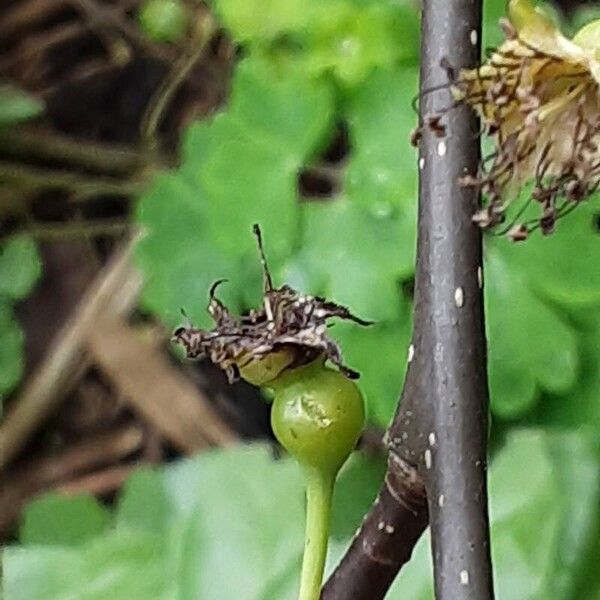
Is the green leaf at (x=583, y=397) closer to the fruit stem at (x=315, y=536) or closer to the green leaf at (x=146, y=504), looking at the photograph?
the green leaf at (x=146, y=504)

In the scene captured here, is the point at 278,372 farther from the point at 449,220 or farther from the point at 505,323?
the point at 505,323

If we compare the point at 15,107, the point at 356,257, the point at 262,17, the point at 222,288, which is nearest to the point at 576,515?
the point at 356,257

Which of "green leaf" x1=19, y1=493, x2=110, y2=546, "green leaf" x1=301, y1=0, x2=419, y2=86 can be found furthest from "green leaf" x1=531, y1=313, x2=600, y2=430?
"green leaf" x1=19, y1=493, x2=110, y2=546

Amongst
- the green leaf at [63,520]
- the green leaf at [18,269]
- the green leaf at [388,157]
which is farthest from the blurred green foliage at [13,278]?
the green leaf at [388,157]

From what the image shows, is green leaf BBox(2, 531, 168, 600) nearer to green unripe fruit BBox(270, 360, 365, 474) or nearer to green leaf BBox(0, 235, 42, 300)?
green leaf BBox(0, 235, 42, 300)

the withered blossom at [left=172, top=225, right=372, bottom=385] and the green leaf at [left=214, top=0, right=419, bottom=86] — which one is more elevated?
the green leaf at [left=214, top=0, right=419, bottom=86]
